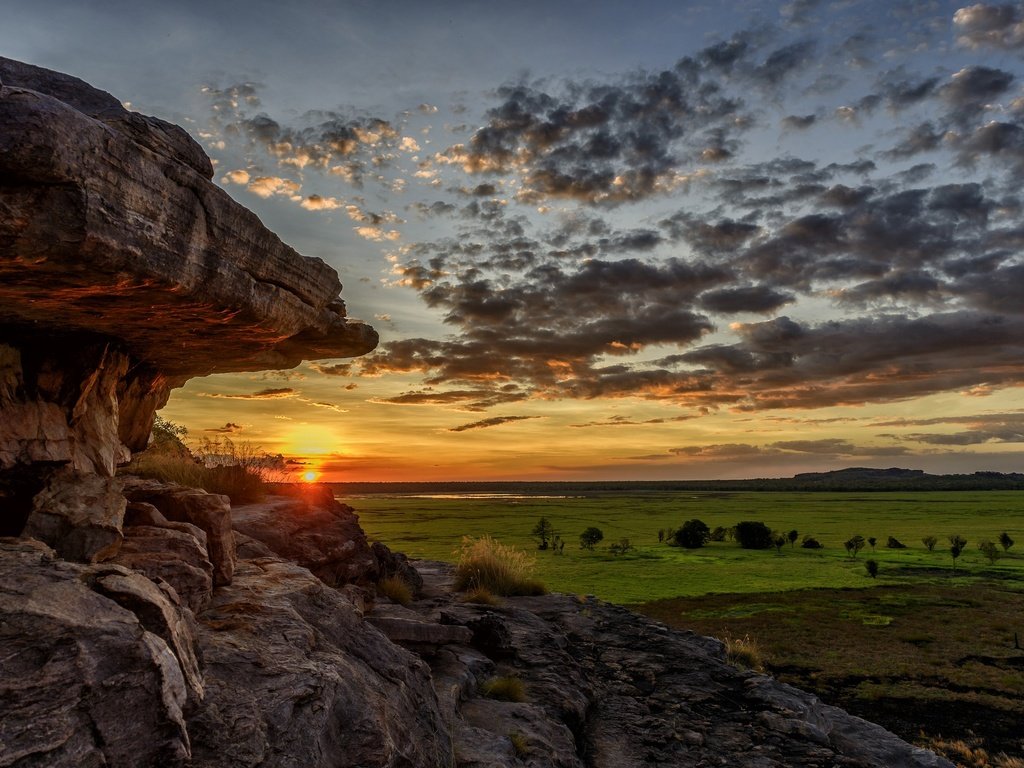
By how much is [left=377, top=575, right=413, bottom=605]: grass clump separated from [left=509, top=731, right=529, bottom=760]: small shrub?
600cm

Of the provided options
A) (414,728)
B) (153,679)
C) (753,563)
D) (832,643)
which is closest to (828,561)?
(753,563)

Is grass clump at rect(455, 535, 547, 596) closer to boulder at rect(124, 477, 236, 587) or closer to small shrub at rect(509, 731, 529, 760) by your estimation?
small shrub at rect(509, 731, 529, 760)

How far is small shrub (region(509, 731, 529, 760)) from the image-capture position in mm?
8695

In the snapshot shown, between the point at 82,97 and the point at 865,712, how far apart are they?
2329cm

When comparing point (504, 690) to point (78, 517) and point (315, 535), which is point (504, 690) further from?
point (78, 517)

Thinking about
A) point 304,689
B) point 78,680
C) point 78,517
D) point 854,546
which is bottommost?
point 854,546

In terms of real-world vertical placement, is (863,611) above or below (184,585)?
below

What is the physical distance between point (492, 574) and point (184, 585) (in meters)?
12.6

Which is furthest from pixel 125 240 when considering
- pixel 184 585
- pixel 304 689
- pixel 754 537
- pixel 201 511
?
pixel 754 537

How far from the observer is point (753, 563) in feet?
173

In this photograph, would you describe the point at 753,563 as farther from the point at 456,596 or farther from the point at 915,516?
the point at 915,516

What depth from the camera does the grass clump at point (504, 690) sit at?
35.4ft

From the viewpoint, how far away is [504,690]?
10.9 m

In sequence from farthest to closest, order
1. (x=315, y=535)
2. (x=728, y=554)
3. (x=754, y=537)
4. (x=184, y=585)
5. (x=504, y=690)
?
(x=754, y=537)
(x=728, y=554)
(x=315, y=535)
(x=504, y=690)
(x=184, y=585)
